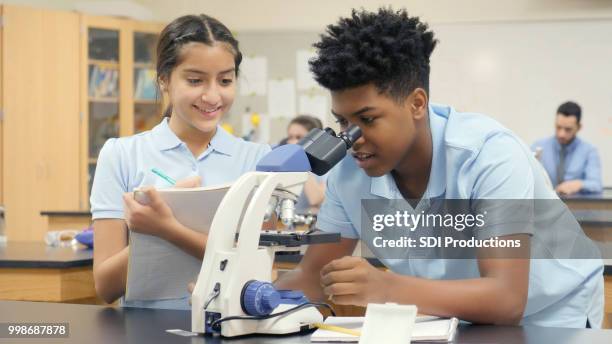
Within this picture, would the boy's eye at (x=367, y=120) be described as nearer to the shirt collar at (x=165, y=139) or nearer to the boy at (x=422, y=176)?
the boy at (x=422, y=176)

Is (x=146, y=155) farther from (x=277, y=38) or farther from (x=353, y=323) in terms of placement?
(x=277, y=38)

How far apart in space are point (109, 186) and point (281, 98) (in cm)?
513

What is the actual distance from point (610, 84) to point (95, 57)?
12.6 feet

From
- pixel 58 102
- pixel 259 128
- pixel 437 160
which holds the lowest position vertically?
pixel 437 160

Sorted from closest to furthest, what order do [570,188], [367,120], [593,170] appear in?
[367,120] < [570,188] < [593,170]

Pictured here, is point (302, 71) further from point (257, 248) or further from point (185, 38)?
point (257, 248)

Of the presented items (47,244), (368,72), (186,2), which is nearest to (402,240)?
(368,72)

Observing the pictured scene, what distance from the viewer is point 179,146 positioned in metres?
2.01

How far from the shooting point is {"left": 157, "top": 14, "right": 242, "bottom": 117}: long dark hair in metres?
1.94

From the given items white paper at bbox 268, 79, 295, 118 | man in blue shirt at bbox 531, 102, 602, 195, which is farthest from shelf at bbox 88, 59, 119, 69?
man in blue shirt at bbox 531, 102, 602, 195

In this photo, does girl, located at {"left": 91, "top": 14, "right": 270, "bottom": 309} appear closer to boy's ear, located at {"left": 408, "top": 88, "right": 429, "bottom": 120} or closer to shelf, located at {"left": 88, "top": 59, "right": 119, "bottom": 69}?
boy's ear, located at {"left": 408, "top": 88, "right": 429, "bottom": 120}

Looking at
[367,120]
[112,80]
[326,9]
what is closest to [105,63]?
[112,80]

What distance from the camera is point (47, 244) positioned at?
3.39 m

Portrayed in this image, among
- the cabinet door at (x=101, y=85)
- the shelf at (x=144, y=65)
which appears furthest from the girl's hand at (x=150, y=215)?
the shelf at (x=144, y=65)
